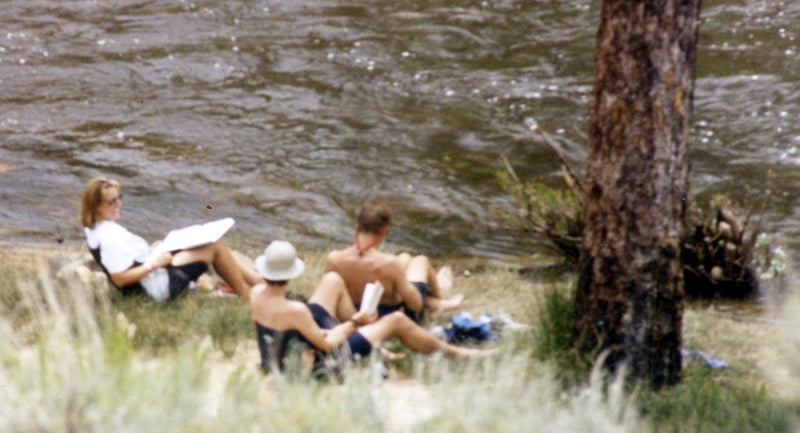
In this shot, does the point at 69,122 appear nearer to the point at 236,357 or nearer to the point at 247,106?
the point at 247,106

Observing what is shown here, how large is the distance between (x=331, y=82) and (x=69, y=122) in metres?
3.36

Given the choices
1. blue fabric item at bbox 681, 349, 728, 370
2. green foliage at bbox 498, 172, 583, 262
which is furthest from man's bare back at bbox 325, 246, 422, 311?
green foliage at bbox 498, 172, 583, 262

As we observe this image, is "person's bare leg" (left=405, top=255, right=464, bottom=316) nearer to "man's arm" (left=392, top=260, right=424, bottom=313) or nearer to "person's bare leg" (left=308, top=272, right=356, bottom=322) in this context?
"man's arm" (left=392, top=260, right=424, bottom=313)

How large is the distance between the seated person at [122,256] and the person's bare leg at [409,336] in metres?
1.84

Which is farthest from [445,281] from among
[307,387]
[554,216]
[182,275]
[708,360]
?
[307,387]

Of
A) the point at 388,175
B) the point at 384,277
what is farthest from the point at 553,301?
the point at 388,175

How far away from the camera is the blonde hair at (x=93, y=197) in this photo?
8234 mm

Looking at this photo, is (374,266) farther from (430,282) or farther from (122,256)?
(122,256)

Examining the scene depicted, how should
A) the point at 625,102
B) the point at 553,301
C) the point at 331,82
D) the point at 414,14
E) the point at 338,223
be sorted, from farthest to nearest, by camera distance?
the point at 414,14, the point at 331,82, the point at 338,223, the point at 553,301, the point at 625,102

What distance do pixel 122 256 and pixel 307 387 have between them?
363 cm

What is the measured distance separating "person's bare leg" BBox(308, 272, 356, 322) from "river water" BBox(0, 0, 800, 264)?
4237 millimetres

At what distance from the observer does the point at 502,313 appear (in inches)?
336

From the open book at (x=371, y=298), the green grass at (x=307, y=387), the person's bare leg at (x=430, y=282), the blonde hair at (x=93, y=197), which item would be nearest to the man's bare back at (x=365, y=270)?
the open book at (x=371, y=298)

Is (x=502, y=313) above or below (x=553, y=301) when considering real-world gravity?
below
